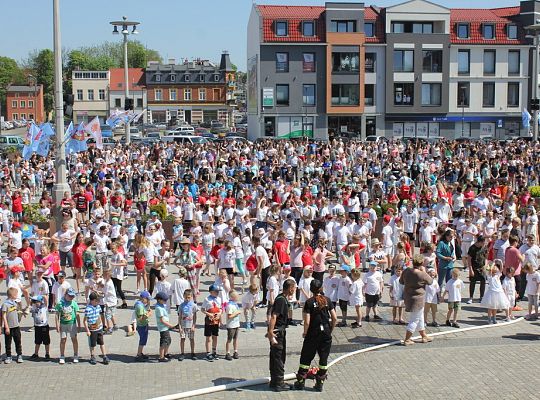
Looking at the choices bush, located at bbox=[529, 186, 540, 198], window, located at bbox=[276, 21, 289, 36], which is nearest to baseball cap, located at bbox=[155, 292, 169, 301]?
bush, located at bbox=[529, 186, 540, 198]

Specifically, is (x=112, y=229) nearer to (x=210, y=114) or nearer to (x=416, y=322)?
(x=416, y=322)

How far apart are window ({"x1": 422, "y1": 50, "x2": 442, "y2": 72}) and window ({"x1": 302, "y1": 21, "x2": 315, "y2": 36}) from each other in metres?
9.57

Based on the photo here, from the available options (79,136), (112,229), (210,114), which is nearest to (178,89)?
(210,114)

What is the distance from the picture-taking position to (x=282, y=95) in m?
63.2

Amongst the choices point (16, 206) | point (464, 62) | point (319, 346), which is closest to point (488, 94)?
point (464, 62)

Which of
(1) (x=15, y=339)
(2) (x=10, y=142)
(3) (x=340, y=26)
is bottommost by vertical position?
(1) (x=15, y=339)

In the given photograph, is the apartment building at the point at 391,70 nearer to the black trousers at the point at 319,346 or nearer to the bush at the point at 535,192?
the bush at the point at 535,192

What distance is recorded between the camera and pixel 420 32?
62906 mm

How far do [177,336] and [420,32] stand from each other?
175 feet

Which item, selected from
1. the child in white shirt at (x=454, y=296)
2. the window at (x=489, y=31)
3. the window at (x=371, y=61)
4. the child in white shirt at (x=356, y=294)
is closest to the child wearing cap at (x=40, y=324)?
the child in white shirt at (x=356, y=294)

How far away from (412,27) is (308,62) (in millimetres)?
9173

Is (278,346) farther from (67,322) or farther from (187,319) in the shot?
(67,322)

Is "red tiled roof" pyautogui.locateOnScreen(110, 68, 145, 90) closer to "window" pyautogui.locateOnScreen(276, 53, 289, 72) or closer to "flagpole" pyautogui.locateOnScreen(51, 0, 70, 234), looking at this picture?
"window" pyautogui.locateOnScreen(276, 53, 289, 72)

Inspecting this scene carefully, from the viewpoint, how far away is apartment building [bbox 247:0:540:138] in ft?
204
